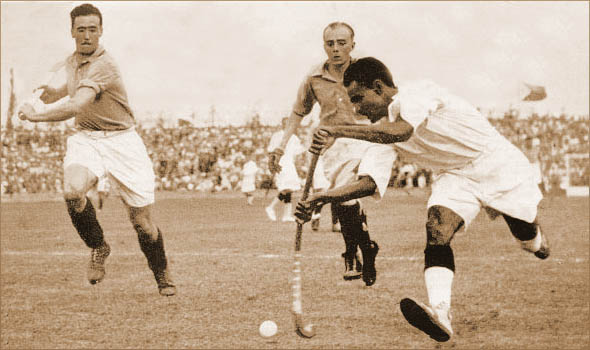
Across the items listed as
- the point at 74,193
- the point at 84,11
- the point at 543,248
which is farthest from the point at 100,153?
the point at 543,248

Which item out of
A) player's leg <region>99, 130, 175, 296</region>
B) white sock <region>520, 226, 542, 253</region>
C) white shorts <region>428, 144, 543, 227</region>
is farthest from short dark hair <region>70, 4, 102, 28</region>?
white sock <region>520, 226, 542, 253</region>

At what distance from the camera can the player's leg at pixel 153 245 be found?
8.22 metres

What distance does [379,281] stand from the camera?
24781 mm

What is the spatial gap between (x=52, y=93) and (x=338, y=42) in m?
2.44

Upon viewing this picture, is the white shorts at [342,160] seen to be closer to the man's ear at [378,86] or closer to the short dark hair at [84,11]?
the man's ear at [378,86]

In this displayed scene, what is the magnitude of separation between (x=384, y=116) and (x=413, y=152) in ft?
3.22

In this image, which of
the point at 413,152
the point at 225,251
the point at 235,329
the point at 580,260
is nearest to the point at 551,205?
the point at 580,260

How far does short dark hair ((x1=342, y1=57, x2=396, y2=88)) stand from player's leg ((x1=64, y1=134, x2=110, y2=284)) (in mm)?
2389

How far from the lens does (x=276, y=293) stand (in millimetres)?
23578

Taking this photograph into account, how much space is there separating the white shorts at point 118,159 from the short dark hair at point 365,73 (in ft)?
6.38

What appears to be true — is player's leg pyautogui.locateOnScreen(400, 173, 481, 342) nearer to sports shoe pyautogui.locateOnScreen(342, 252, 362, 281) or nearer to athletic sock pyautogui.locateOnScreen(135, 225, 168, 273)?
sports shoe pyautogui.locateOnScreen(342, 252, 362, 281)

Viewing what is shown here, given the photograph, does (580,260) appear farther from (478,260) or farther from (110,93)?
(110,93)

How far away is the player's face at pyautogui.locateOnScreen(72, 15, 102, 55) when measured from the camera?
6.14m

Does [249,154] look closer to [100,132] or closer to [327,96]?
[327,96]
